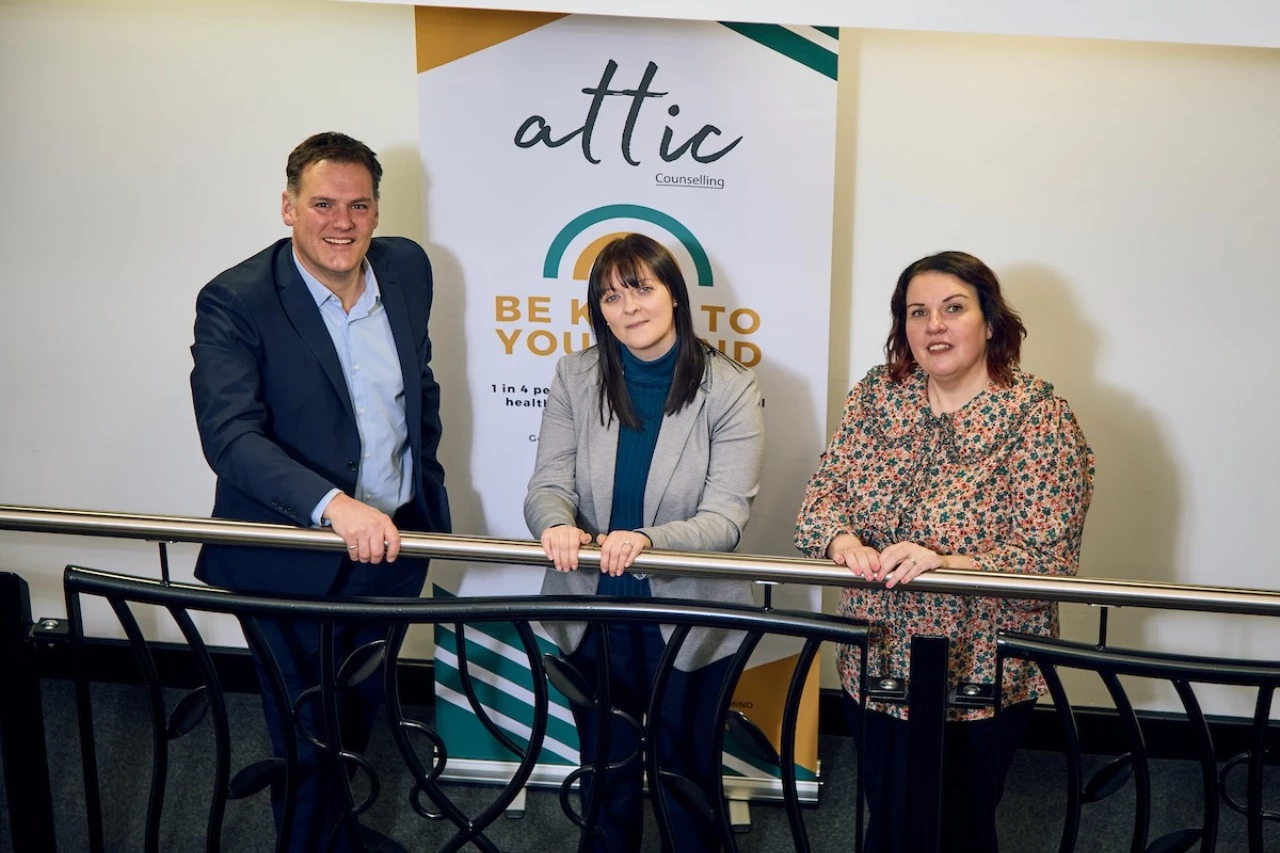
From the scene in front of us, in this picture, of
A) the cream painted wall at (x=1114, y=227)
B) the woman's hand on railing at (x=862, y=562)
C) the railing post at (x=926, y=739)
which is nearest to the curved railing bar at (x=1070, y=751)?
the railing post at (x=926, y=739)

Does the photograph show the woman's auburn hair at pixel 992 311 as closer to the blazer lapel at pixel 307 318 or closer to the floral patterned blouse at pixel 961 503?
the floral patterned blouse at pixel 961 503

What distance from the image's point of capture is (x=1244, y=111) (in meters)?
3.64

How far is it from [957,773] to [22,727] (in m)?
1.97

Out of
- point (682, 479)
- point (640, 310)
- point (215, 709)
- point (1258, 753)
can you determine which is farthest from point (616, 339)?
point (1258, 753)

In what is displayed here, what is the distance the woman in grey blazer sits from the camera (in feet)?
9.59

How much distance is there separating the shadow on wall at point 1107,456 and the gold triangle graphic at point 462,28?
1641mm

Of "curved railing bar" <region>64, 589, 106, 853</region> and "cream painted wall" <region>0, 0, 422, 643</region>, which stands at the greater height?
"cream painted wall" <region>0, 0, 422, 643</region>

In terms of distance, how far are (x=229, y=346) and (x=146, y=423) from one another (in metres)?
1.48

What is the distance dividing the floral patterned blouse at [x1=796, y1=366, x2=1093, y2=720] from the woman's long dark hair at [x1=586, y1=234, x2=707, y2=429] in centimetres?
41

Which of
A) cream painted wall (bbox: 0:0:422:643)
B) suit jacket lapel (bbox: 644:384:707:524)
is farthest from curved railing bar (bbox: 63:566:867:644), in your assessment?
cream painted wall (bbox: 0:0:422:643)

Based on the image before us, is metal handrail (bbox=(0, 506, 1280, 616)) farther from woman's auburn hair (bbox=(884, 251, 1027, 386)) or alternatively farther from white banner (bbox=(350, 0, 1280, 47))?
white banner (bbox=(350, 0, 1280, 47))

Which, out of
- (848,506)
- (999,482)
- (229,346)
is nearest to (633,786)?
(848,506)

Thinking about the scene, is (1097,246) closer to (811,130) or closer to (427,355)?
(811,130)

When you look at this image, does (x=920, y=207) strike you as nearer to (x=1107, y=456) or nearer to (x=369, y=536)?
(x=1107, y=456)
